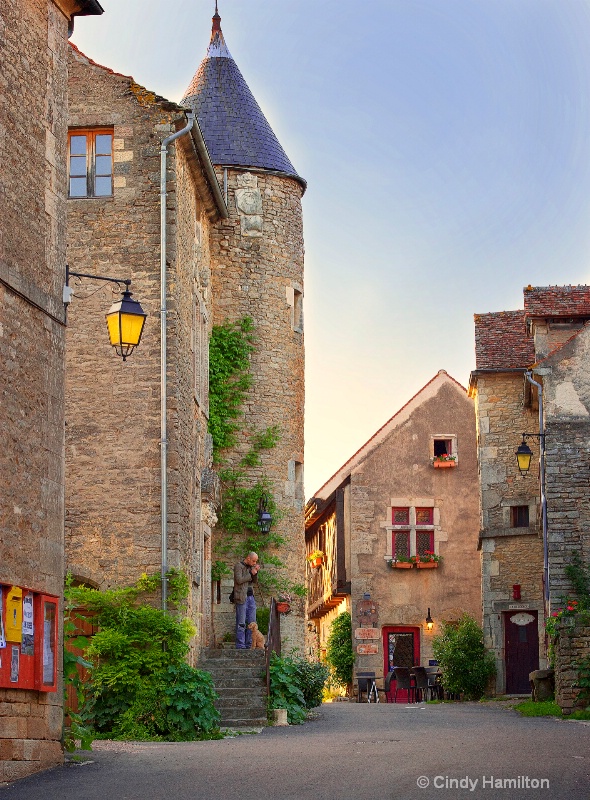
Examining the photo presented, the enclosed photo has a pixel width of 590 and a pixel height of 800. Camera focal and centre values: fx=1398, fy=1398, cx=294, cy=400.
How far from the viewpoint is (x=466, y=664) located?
27797 mm

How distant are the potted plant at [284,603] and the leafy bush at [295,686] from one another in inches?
74.2

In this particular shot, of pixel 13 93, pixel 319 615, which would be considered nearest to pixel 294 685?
pixel 13 93

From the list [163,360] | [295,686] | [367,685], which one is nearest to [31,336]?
[163,360]

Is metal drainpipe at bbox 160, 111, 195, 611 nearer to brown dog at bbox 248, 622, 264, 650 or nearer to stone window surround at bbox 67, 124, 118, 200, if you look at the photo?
stone window surround at bbox 67, 124, 118, 200

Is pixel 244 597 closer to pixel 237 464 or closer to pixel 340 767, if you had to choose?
pixel 237 464

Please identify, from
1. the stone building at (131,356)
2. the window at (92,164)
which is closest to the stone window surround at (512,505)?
the stone building at (131,356)

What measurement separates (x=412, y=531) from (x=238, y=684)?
52.4 ft

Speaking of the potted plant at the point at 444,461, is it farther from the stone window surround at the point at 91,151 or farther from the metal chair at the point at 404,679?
the stone window surround at the point at 91,151

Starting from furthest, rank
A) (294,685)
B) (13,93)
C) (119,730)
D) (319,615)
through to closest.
Answer: (319,615), (294,685), (119,730), (13,93)

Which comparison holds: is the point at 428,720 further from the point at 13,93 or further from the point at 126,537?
the point at 13,93

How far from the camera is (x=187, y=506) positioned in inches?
738

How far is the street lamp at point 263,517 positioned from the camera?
2256cm

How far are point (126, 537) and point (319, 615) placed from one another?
2461 centimetres

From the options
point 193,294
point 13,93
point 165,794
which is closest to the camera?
point 165,794
